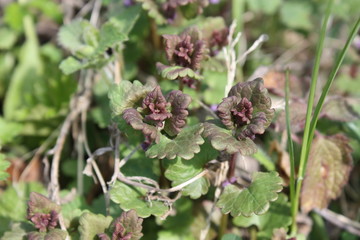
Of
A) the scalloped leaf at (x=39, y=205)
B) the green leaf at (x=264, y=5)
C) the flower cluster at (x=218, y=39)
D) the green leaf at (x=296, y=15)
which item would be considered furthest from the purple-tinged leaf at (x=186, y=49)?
the green leaf at (x=296, y=15)

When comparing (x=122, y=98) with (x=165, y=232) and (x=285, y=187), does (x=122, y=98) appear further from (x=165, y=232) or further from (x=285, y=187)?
(x=285, y=187)

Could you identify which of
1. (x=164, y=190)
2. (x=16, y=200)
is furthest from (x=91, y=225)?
(x=16, y=200)

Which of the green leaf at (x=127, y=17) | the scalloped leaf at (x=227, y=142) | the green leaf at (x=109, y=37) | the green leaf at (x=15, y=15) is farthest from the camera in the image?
the green leaf at (x=15, y=15)

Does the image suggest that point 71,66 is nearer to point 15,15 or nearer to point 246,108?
point 246,108

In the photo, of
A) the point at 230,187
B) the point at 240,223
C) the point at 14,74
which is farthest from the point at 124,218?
the point at 14,74

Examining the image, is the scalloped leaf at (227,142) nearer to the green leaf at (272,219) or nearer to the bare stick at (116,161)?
the bare stick at (116,161)

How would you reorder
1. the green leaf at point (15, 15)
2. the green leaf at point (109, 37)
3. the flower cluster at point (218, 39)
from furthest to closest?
the green leaf at point (15, 15) → the flower cluster at point (218, 39) → the green leaf at point (109, 37)
